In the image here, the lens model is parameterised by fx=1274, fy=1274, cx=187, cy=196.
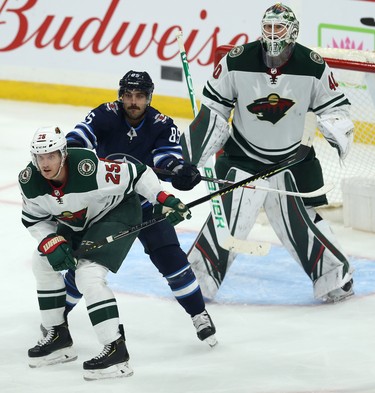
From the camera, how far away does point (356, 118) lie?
258 inches

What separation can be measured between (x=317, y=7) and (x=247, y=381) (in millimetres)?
3659

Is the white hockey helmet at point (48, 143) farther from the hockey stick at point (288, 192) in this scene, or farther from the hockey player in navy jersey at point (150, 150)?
the hockey stick at point (288, 192)

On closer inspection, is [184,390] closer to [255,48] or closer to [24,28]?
[255,48]

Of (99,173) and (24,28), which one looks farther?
(24,28)

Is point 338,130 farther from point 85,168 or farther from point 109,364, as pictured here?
point 109,364

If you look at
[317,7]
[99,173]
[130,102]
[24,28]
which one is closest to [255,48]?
[130,102]

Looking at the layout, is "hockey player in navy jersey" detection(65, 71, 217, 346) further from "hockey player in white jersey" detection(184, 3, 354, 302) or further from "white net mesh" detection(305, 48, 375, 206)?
"white net mesh" detection(305, 48, 375, 206)

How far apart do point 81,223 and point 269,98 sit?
39.6 inches

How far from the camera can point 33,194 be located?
4352mm

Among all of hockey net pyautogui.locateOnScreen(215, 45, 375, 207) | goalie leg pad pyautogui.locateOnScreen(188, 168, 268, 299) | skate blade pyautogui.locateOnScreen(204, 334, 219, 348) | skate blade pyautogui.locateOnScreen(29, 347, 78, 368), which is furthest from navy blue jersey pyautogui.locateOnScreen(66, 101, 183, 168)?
hockey net pyautogui.locateOnScreen(215, 45, 375, 207)

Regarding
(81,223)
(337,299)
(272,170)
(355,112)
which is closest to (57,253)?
(81,223)

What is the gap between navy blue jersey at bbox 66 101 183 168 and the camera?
480cm

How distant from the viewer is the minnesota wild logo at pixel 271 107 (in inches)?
198

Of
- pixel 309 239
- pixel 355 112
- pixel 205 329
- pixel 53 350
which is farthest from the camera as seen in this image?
pixel 355 112
